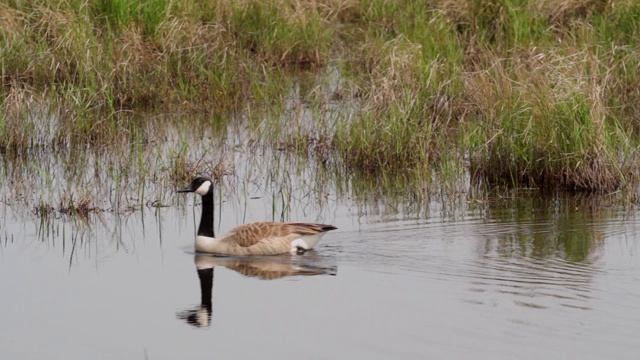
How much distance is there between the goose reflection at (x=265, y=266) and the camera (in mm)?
10242

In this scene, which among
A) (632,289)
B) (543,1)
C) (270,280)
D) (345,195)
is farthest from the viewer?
(543,1)

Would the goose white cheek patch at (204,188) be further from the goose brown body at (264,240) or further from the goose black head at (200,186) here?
the goose brown body at (264,240)

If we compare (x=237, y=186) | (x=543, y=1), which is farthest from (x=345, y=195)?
(x=543, y=1)

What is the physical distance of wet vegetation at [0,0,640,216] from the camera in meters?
12.9

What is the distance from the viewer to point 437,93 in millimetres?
14508

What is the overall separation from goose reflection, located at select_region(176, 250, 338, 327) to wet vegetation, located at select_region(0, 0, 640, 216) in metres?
1.73

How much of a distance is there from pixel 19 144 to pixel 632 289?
7.58 m

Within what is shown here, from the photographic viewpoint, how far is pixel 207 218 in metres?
11.3

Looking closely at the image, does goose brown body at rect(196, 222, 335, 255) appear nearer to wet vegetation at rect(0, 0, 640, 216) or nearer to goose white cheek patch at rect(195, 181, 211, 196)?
goose white cheek patch at rect(195, 181, 211, 196)

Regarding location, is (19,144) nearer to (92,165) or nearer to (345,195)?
(92,165)

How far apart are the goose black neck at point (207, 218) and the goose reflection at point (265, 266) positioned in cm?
26

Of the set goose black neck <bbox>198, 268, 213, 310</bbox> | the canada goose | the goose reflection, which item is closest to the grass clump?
the canada goose

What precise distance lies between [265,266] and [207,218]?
2.71ft

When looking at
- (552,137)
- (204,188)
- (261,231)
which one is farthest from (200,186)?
(552,137)
